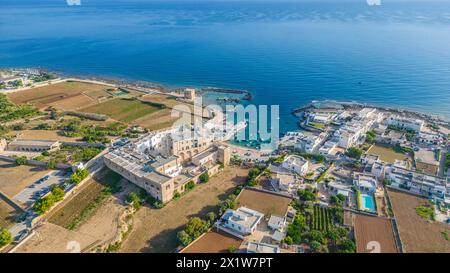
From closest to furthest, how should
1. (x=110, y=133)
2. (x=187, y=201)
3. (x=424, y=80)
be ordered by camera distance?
(x=187, y=201)
(x=110, y=133)
(x=424, y=80)

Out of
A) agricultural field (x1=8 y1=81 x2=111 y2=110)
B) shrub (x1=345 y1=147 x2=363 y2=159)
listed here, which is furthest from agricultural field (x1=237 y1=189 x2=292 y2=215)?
agricultural field (x1=8 y1=81 x2=111 y2=110)

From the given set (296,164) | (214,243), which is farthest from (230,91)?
(214,243)

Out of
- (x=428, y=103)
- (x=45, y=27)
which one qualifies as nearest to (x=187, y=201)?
(x=428, y=103)

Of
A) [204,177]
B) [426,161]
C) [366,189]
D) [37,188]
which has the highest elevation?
[204,177]

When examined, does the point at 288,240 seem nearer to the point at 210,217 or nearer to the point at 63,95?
the point at 210,217

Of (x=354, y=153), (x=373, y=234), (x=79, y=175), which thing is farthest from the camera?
(x=354, y=153)

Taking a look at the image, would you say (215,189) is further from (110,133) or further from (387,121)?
(387,121)

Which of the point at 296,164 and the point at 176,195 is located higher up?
the point at 296,164
